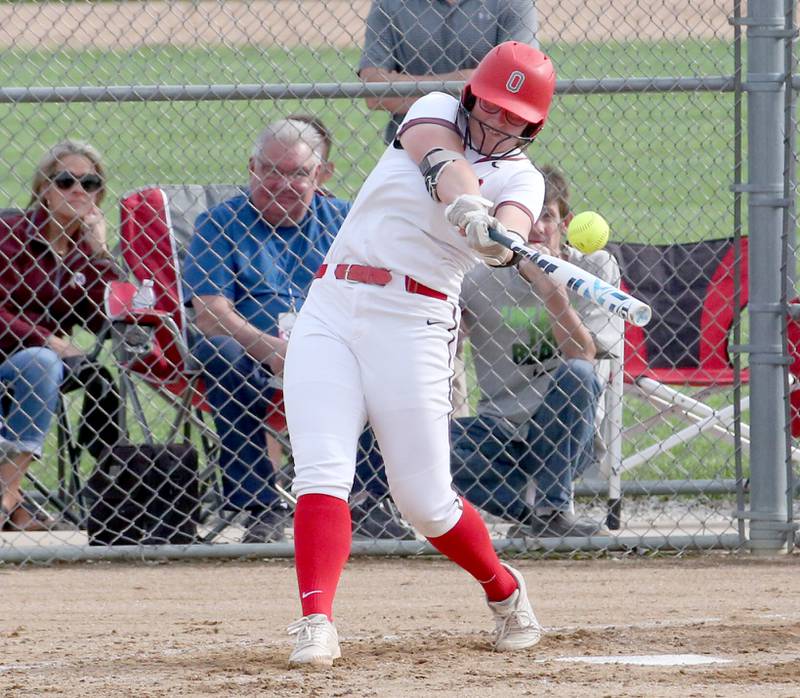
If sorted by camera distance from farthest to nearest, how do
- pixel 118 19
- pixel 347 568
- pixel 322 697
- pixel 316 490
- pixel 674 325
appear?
pixel 118 19 < pixel 674 325 < pixel 347 568 < pixel 316 490 < pixel 322 697

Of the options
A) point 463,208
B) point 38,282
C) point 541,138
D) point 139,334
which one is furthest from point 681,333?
point 541,138

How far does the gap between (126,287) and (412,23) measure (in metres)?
1.51

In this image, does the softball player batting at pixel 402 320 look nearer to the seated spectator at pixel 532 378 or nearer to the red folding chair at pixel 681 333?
the seated spectator at pixel 532 378

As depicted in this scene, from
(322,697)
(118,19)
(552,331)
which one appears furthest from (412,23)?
(118,19)

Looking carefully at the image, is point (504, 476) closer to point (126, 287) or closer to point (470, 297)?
point (470, 297)

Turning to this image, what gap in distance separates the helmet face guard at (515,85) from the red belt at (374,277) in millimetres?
433

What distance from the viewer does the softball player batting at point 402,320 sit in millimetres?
3508

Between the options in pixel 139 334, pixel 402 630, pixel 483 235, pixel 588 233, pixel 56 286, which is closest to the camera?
pixel 483 235

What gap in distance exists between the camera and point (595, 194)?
575 inches

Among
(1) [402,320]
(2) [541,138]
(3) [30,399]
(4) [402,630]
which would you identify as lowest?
(4) [402,630]

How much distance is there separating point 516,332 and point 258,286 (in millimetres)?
1027

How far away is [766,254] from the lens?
Result: 5219mm

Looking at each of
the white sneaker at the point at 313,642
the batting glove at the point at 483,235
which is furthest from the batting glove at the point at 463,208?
the white sneaker at the point at 313,642

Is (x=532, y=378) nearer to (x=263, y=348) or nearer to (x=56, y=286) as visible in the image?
(x=263, y=348)
